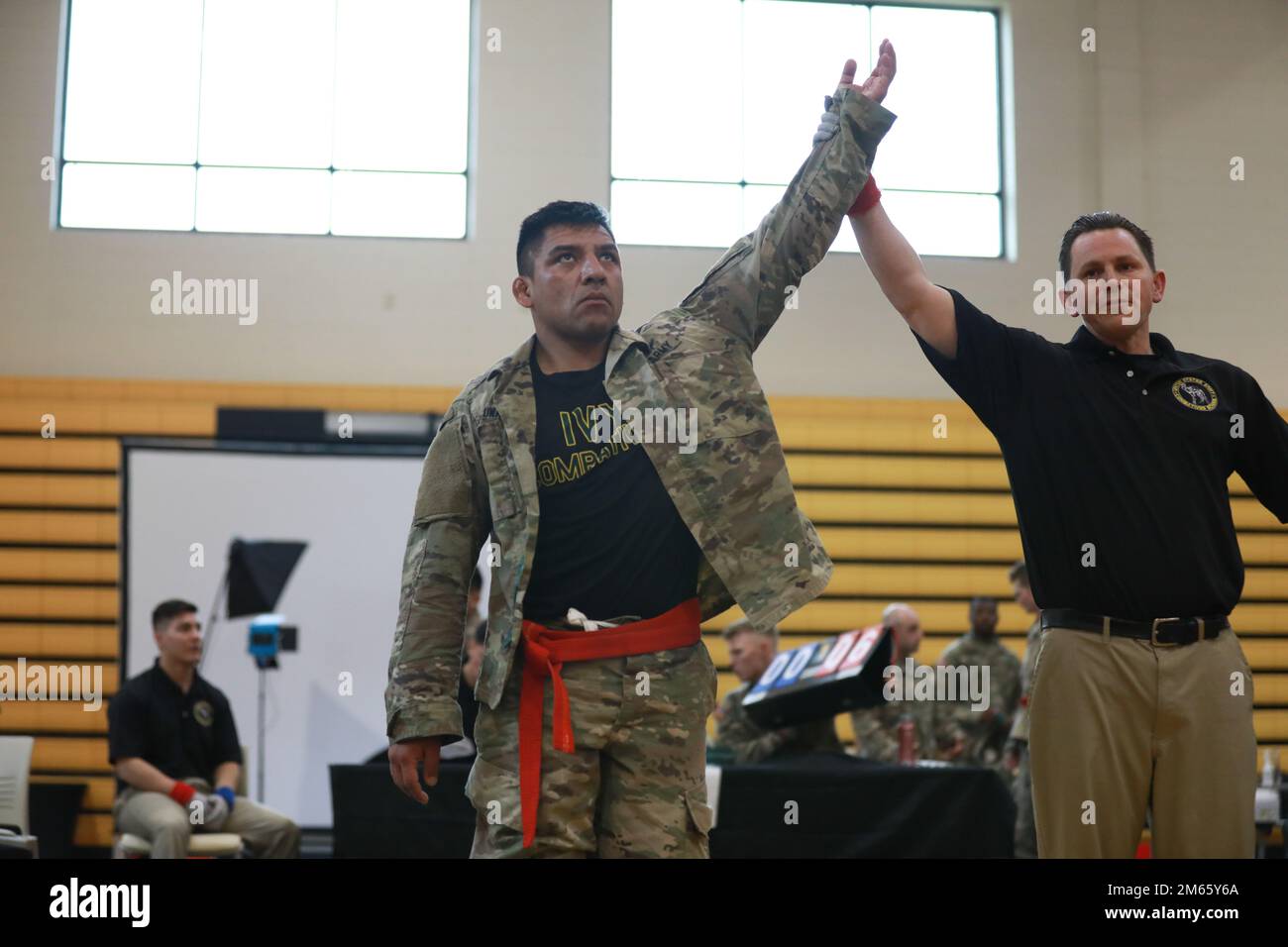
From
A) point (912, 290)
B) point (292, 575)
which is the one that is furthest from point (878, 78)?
point (292, 575)

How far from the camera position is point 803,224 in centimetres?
253

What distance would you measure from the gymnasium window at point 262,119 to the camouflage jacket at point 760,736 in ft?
12.3

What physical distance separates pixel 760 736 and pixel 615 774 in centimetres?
339

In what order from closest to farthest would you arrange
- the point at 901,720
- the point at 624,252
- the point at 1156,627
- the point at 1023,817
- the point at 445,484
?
the point at 1156,627, the point at 445,484, the point at 1023,817, the point at 901,720, the point at 624,252

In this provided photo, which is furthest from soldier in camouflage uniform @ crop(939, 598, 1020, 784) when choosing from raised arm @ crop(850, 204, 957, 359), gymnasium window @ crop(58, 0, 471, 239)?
raised arm @ crop(850, 204, 957, 359)

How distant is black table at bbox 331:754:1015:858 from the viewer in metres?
4.99

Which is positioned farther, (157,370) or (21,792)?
(157,370)

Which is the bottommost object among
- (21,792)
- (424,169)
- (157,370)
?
(21,792)

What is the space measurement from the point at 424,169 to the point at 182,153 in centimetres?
142

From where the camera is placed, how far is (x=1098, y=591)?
7.58 feet

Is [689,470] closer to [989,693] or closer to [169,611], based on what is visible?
[169,611]
